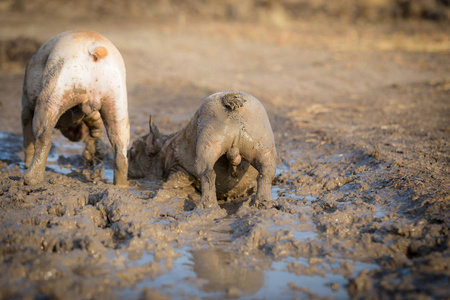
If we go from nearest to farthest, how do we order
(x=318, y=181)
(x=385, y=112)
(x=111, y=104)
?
(x=111, y=104) → (x=318, y=181) → (x=385, y=112)

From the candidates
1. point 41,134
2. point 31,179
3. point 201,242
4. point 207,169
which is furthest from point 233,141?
point 31,179

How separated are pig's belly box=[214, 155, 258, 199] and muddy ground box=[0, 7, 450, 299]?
15 cm

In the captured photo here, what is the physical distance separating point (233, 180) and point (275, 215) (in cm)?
96

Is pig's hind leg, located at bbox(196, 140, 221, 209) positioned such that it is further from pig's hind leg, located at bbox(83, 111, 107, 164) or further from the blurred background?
the blurred background

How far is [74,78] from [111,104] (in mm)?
454

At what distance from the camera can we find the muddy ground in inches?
133

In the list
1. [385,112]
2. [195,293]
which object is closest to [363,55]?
[385,112]

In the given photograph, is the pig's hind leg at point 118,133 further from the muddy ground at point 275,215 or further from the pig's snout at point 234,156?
the pig's snout at point 234,156

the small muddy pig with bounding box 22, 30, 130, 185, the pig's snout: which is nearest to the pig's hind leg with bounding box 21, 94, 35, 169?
A: the small muddy pig with bounding box 22, 30, 130, 185

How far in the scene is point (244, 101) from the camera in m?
4.73

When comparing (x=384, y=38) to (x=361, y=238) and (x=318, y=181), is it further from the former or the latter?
(x=361, y=238)

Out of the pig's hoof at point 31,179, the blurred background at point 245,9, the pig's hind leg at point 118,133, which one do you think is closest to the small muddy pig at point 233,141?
the pig's hind leg at point 118,133

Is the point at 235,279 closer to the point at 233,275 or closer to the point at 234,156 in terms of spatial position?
the point at 233,275

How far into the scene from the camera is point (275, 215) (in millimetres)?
4469
